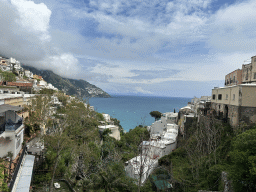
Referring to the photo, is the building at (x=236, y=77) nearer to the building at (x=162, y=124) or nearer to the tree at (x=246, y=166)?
the building at (x=162, y=124)

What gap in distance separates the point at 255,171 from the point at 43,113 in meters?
20.7

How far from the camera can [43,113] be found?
19.3 m

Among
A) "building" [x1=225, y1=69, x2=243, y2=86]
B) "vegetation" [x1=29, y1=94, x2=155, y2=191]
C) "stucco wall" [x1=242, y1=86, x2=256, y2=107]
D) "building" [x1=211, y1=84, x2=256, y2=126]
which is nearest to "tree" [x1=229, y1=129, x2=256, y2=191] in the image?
"vegetation" [x1=29, y1=94, x2=155, y2=191]

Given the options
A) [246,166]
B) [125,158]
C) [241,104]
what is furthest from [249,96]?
[125,158]

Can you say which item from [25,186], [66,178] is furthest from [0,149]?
[66,178]

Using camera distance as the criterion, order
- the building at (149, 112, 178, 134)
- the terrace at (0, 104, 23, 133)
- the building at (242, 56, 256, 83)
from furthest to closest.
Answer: the building at (149, 112, 178, 134) < the building at (242, 56, 256, 83) < the terrace at (0, 104, 23, 133)

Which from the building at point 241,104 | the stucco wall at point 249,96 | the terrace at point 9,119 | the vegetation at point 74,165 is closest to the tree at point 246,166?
the vegetation at point 74,165

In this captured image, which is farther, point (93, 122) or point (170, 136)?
point (93, 122)

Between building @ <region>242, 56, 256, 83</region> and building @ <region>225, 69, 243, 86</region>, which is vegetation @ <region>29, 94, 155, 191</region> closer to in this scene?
building @ <region>242, 56, 256, 83</region>

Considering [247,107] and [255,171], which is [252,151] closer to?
[255,171]

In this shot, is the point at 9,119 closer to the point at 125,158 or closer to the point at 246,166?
the point at 125,158

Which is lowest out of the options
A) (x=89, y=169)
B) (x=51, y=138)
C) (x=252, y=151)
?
(x=89, y=169)

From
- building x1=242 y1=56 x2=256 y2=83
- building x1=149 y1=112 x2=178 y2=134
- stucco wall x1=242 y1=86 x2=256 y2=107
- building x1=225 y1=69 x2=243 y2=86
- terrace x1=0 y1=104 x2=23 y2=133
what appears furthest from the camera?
building x1=149 y1=112 x2=178 y2=134

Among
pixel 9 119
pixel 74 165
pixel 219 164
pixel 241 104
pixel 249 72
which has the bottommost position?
pixel 74 165
